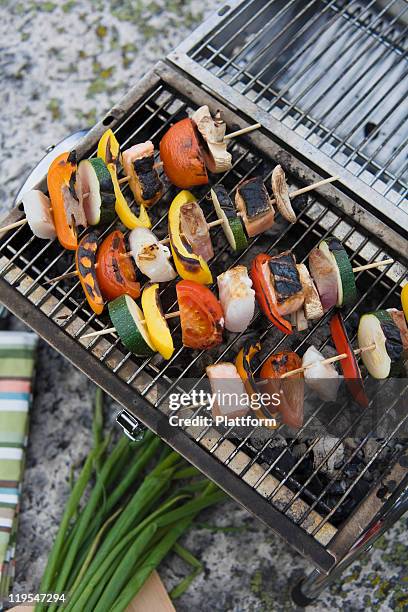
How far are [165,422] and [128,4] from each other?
2.98 meters

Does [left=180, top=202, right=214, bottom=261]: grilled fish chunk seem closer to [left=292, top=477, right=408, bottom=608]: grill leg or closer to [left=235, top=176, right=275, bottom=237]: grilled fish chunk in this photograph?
[left=235, top=176, right=275, bottom=237]: grilled fish chunk

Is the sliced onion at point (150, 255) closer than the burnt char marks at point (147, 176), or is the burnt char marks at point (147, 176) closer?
the sliced onion at point (150, 255)

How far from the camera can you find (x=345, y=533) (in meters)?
2.61

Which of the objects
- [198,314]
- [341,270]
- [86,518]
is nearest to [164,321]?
[198,314]

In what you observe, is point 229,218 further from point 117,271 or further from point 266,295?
point 117,271

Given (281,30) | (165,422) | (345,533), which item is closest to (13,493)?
(165,422)

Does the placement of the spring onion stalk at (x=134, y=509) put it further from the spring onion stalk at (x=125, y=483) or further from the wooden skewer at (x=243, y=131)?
the wooden skewer at (x=243, y=131)

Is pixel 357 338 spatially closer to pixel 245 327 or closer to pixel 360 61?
pixel 245 327

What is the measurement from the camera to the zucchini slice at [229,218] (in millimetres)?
2766

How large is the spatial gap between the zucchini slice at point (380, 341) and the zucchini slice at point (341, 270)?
114 millimetres

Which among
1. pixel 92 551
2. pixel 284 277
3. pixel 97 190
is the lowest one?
pixel 92 551

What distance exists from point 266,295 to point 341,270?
1.07ft

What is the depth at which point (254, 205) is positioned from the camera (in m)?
2.75

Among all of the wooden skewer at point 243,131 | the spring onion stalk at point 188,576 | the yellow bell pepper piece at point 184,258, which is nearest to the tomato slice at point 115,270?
the yellow bell pepper piece at point 184,258
